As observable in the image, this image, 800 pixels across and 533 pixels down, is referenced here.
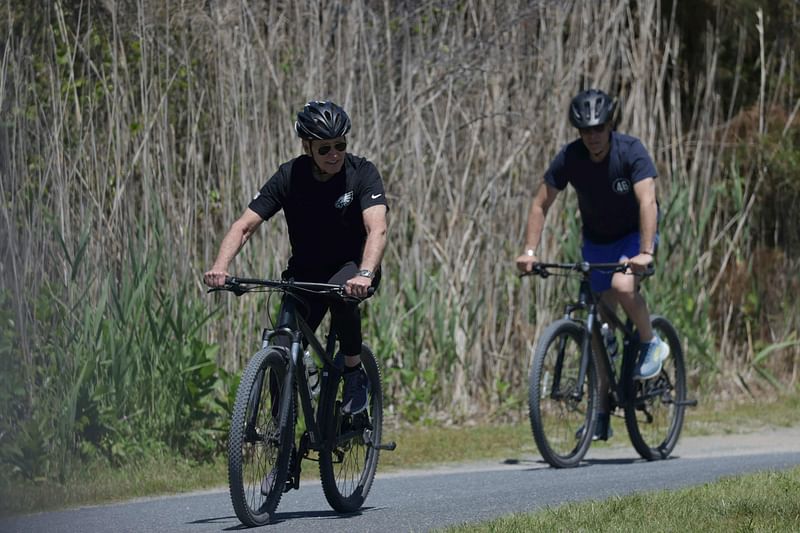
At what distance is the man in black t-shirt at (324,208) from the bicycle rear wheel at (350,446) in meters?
0.40

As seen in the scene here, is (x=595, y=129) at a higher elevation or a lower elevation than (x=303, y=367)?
higher

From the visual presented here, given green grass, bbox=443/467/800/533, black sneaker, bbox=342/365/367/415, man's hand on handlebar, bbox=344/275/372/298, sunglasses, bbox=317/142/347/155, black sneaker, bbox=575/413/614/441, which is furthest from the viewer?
black sneaker, bbox=575/413/614/441

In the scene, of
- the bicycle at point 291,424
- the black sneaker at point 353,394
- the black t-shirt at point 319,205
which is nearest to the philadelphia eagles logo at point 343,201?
the black t-shirt at point 319,205

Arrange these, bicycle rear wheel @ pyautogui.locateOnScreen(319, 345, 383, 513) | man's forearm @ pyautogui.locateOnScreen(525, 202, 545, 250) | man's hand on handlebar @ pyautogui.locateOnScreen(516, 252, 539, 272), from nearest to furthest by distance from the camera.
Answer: bicycle rear wheel @ pyautogui.locateOnScreen(319, 345, 383, 513) → man's hand on handlebar @ pyautogui.locateOnScreen(516, 252, 539, 272) → man's forearm @ pyautogui.locateOnScreen(525, 202, 545, 250)

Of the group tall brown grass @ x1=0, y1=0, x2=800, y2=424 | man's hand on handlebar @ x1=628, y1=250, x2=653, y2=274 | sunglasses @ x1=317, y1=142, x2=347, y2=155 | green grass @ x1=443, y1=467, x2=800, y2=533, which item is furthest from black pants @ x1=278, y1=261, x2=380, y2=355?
man's hand on handlebar @ x1=628, y1=250, x2=653, y2=274

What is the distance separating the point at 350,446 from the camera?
7.51m

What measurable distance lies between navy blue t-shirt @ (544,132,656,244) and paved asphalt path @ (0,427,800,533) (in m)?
1.49

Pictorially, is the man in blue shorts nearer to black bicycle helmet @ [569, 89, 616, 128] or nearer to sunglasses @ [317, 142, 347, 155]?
black bicycle helmet @ [569, 89, 616, 128]

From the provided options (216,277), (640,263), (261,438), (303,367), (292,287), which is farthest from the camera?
(640,263)

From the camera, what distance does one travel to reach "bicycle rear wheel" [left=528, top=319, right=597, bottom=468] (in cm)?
911

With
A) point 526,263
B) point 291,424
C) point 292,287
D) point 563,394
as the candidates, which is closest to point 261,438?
point 291,424

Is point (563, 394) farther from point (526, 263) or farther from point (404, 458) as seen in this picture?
point (404, 458)

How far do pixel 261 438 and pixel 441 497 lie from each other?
1.52 metres

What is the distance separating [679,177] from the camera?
43.1 feet
